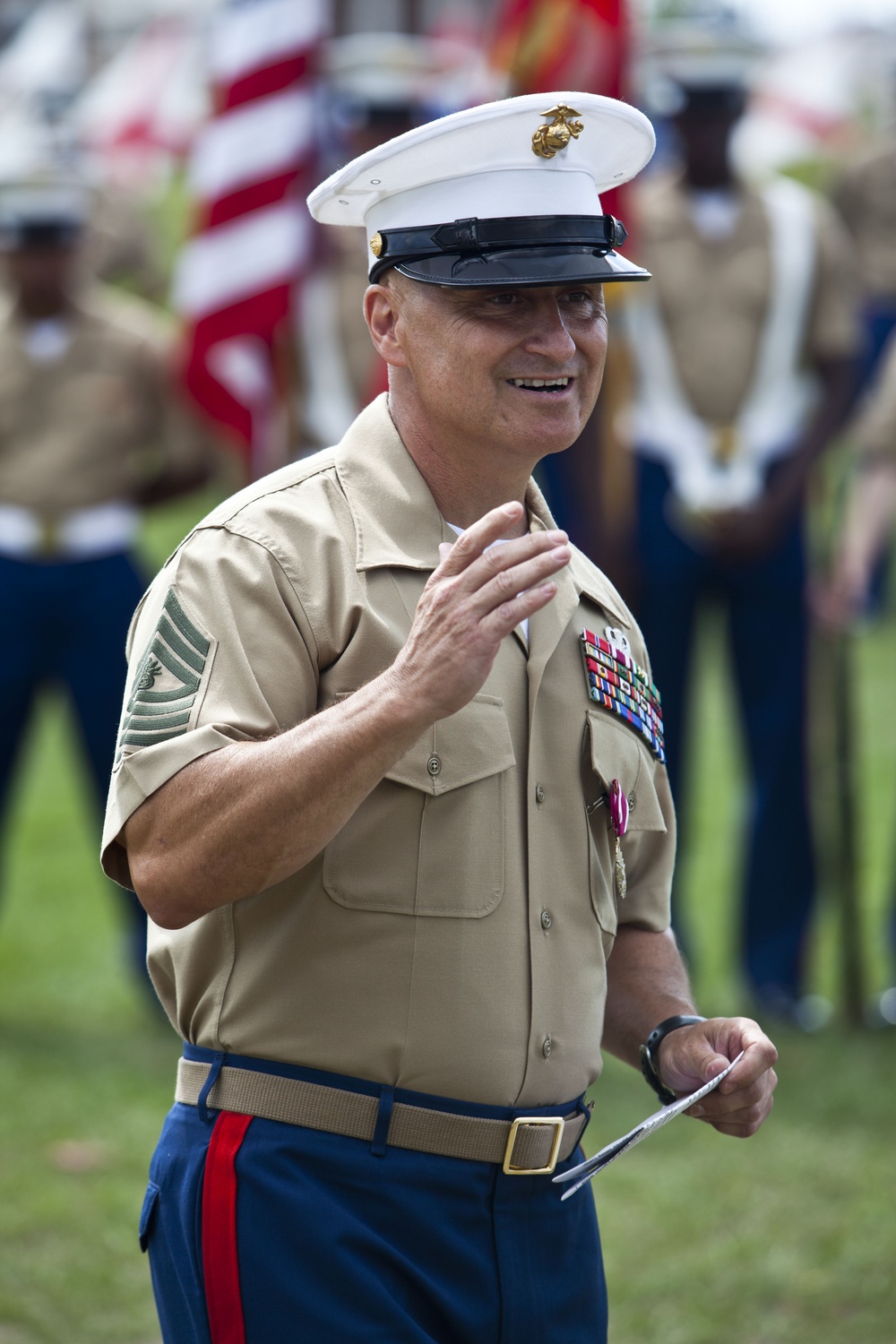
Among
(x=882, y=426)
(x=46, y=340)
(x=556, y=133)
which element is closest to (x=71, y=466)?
(x=46, y=340)

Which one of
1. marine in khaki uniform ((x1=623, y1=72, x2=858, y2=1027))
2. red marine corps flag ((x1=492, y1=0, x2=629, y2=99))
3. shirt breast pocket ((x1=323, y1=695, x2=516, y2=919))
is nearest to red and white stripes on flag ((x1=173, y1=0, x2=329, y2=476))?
red marine corps flag ((x1=492, y1=0, x2=629, y2=99))

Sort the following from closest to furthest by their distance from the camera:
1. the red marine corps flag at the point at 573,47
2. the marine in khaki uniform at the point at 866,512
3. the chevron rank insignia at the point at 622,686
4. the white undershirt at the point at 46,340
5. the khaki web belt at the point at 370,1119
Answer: the khaki web belt at the point at 370,1119
the chevron rank insignia at the point at 622,686
the marine in khaki uniform at the point at 866,512
the white undershirt at the point at 46,340
the red marine corps flag at the point at 573,47

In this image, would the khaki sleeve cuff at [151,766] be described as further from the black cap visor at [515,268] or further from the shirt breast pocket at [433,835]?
the black cap visor at [515,268]

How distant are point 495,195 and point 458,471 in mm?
328

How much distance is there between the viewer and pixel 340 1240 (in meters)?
2.00

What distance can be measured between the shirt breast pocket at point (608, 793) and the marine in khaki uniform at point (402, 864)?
0.05 ft

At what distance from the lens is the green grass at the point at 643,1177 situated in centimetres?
373

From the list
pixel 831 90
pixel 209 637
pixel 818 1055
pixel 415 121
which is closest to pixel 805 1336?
pixel 818 1055

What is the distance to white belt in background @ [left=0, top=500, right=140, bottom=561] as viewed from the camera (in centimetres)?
531

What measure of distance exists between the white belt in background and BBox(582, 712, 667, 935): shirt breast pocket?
333cm

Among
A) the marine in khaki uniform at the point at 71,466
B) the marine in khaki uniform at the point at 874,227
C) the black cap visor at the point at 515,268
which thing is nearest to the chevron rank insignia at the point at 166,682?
the black cap visor at the point at 515,268

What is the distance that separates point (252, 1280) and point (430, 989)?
1.26ft

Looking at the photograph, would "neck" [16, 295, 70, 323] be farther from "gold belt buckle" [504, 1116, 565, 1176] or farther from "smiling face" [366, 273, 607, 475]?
"gold belt buckle" [504, 1116, 565, 1176]

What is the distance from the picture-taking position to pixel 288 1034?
2018 millimetres
